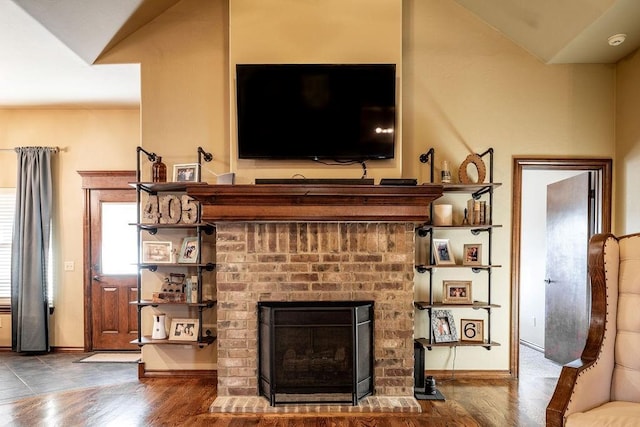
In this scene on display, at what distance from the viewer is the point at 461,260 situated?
11.6 feet

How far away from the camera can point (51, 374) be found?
373 centimetres

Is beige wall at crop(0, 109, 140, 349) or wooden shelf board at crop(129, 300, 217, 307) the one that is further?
beige wall at crop(0, 109, 140, 349)

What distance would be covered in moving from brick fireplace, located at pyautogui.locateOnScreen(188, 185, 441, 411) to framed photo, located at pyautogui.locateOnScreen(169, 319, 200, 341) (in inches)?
20.1

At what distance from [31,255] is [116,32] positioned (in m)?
2.63

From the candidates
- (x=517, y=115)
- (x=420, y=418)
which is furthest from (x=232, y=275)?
(x=517, y=115)

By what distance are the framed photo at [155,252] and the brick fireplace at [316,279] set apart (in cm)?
69

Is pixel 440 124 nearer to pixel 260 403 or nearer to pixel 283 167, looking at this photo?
pixel 283 167

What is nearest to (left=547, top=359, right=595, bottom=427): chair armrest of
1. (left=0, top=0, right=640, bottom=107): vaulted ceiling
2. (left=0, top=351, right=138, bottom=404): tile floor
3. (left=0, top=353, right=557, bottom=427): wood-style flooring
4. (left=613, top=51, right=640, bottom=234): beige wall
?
(left=0, top=353, right=557, bottom=427): wood-style flooring

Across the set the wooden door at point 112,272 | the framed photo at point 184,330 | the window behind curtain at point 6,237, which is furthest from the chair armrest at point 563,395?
the window behind curtain at point 6,237

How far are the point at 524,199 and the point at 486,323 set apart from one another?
2.16 metres

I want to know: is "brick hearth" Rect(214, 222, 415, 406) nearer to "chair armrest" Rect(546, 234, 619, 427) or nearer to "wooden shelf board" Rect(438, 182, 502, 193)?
"wooden shelf board" Rect(438, 182, 502, 193)

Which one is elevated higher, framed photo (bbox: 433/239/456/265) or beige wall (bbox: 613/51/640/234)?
beige wall (bbox: 613/51/640/234)

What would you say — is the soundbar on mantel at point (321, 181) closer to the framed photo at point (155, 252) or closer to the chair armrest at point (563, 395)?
the framed photo at point (155, 252)

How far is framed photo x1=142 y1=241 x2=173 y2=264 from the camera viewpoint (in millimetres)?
3471
